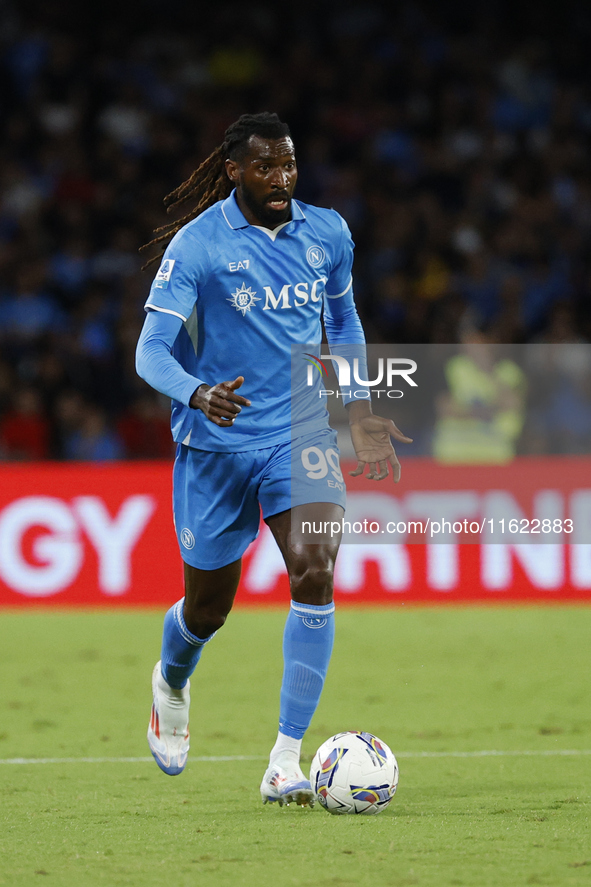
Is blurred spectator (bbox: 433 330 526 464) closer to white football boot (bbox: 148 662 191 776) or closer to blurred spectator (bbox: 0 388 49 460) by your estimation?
blurred spectator (bbox: 0 388 49 460)

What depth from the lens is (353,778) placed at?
3.91 meters

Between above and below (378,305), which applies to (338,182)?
above

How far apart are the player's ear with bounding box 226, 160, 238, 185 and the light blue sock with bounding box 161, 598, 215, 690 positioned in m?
1.54

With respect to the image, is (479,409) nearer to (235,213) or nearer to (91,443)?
(91,443)

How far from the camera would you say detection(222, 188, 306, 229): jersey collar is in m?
4.38

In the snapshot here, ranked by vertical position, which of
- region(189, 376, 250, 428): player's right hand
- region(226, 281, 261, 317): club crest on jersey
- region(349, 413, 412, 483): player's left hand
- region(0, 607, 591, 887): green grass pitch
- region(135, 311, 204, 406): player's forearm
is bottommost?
region(0, 607, 591, 887): green grass pitch

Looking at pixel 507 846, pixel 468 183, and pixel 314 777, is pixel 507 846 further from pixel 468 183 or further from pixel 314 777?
pixel 468 183

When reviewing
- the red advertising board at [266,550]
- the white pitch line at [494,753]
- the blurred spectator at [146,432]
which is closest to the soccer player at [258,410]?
the white pitch line at [494,753]

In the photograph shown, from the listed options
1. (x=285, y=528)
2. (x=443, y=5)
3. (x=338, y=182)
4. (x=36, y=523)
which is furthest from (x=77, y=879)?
(x=443, y=5)

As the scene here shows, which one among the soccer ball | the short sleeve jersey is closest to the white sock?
the soccer ball

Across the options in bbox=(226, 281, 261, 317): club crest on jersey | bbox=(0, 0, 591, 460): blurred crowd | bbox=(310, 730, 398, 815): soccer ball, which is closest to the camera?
bbox=(310, 730, 398, 815): soccer ball

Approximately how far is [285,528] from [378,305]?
25.2 feet

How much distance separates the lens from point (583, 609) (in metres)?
9.13

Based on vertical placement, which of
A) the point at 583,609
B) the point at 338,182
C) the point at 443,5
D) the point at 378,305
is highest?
the point at 443,5
